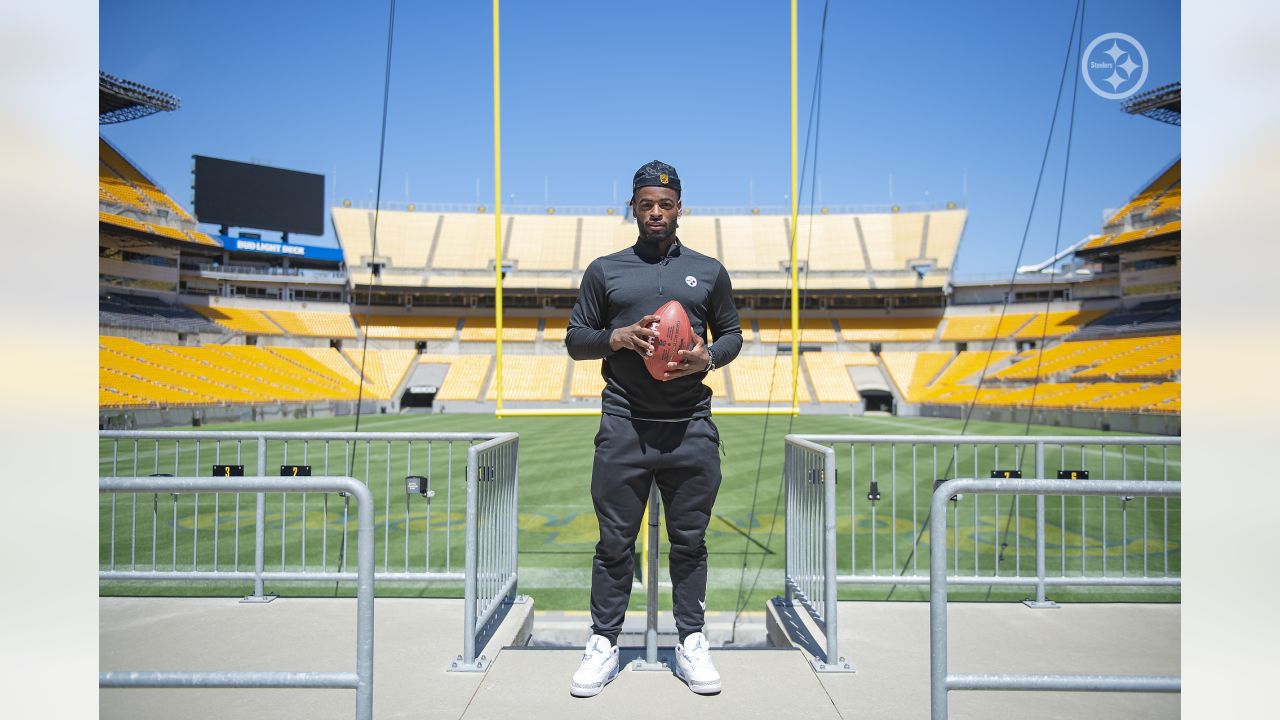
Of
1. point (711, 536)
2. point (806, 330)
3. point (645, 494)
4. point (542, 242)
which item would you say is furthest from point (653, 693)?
point (542, 242)

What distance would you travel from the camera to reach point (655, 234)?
2455 millimetres

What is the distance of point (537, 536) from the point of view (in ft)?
20.3

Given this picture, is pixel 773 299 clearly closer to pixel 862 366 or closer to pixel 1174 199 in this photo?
pixel 862 366

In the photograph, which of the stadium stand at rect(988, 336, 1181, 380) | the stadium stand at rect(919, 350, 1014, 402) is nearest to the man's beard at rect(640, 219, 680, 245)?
the stadium stand at rect(988, 336, 1181, 380)

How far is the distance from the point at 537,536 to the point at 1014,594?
12.2 feet

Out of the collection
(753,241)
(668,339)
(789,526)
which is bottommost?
(789,526)

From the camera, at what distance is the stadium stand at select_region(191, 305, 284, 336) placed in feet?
107

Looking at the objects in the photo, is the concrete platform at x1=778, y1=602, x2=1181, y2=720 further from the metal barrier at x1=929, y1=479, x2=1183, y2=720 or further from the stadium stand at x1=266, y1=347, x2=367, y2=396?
the stadium stand at x1=266, y1=347, x2=367, y2=396

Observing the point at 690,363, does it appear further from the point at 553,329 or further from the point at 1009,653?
the point at 553,329

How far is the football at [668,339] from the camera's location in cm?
223

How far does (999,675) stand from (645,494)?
119 cm

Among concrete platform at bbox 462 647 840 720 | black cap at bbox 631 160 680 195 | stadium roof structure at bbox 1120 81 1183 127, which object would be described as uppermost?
stadium roof structure at bbox 1120 81 1183 127

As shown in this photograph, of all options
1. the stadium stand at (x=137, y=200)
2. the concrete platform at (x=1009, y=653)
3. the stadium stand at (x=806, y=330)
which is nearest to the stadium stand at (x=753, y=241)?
the stadium stand at (x=806, y=330)
